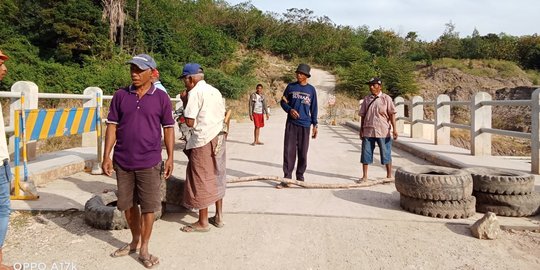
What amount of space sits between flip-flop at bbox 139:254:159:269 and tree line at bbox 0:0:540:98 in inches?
991

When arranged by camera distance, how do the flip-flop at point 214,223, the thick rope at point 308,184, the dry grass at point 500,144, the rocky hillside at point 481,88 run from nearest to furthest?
1. the flip-flop at point 214,223
2. the thick rope at point 308,184
3. the dry grass at point 500,144
4. the rocky hillside at point 481,88

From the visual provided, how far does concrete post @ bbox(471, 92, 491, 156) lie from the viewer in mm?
7977

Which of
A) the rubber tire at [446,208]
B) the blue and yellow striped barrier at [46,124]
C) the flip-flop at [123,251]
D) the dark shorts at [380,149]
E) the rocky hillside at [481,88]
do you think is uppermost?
the rocky hillside at [481,88]

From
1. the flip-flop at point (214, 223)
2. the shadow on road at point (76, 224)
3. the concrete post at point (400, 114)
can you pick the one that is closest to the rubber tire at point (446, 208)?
the flip-flop at point (214, 223)

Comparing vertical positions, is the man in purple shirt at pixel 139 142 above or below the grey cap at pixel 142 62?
below

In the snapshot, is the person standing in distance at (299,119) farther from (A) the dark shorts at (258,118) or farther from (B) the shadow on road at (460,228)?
(A) the dark shorts at (258,118)

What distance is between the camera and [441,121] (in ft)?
33.2

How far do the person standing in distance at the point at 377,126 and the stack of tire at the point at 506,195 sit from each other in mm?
1753

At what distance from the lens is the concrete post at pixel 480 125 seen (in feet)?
26.2

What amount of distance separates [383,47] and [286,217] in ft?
153

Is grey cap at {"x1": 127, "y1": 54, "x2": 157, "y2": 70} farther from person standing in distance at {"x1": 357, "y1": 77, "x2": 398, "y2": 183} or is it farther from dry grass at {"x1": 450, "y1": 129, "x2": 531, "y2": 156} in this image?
dry grass at {"x1": 450, "y1": 129, "x2": 531, "y2": 156}

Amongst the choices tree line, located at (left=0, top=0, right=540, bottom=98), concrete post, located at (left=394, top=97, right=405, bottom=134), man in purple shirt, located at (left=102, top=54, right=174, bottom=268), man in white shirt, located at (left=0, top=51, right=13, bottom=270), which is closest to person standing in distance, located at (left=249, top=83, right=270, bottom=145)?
concrete post, located at (left=394, top=97, right=405, bottom=134)

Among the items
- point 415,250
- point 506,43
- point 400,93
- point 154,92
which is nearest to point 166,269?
point 154,92

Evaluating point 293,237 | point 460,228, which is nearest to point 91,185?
point 293,237
